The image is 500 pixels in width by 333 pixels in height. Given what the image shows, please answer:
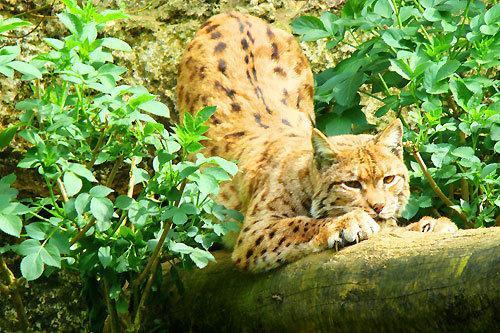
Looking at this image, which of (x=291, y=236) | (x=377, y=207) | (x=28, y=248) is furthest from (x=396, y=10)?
(x=28, y=248)

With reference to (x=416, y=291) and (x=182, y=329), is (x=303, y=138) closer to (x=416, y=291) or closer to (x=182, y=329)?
(x=182, y=329)

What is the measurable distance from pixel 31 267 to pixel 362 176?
2097 mm

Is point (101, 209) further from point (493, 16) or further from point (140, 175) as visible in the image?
point (493, 16)

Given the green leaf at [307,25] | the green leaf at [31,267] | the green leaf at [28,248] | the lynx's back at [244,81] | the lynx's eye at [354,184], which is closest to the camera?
the green leaf at [31,267]

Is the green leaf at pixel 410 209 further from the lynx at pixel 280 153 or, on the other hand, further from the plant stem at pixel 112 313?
the plant stem at pixel 112 313

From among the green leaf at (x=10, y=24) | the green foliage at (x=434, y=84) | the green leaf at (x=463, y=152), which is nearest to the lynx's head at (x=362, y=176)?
the green foliage at (x=434, y=84)

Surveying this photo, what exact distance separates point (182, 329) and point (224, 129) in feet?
5.29

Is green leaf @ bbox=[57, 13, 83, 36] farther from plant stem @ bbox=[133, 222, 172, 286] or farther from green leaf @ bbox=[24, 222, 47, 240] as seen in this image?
plant stem @ bbox=[133, 222, 172, 286]

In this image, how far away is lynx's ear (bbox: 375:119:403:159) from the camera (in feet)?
18.6

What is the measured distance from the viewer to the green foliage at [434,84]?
19.2ft

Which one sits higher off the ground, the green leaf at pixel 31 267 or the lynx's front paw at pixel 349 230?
the green leaf at pixel 31 267

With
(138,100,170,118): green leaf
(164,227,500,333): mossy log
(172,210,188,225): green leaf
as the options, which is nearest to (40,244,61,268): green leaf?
(172,210,188,225): green leaf

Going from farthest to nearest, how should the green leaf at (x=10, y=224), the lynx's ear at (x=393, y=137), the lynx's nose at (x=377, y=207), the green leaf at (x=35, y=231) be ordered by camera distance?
the lynx's ear at (x=393, y=137)
the lynx's nose at (x=377, y=207)
the green leaf at (x=35, y=231)
the green leaf at (x=10, y=224)

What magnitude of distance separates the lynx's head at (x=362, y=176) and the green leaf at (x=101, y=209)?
5.16 feet
